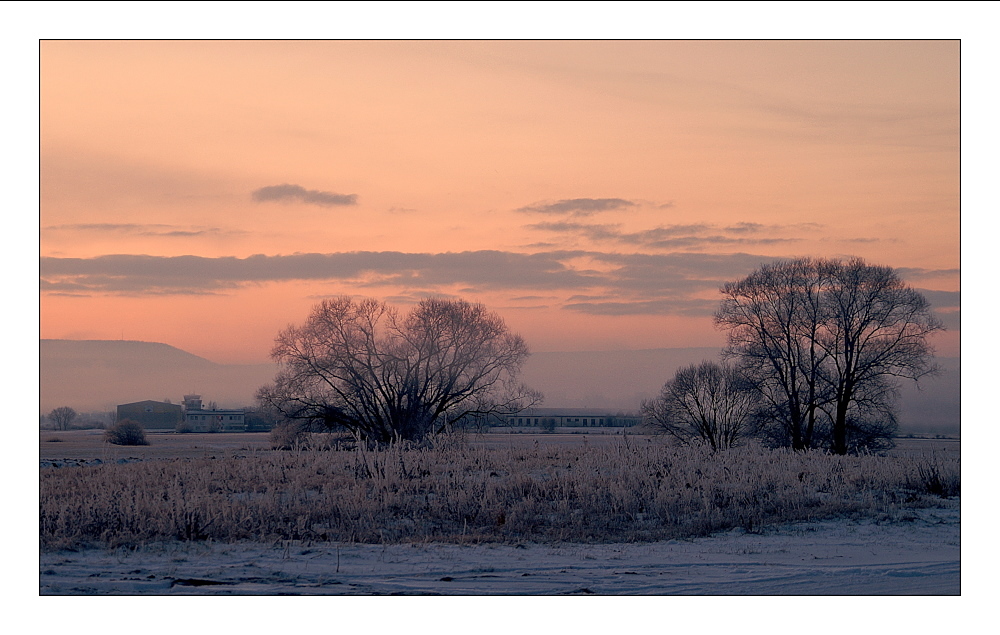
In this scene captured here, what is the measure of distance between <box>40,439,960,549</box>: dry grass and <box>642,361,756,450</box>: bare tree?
29.4 metres

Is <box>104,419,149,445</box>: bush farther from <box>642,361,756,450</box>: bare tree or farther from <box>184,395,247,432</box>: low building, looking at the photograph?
<box>642,361,756,450</box>: bare tree

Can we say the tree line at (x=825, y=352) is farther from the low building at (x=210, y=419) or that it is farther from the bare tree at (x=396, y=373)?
the low building at (x=210, y=419)

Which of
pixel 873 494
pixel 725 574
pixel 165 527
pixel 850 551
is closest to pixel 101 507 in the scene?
pixel 165 527

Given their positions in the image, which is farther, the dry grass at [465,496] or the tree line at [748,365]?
the tree line at [748,365]

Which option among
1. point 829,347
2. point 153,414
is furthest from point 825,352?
point 153,414

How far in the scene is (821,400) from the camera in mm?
41375

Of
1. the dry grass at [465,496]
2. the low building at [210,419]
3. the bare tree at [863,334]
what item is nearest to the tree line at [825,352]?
the bare tree at [863,334]

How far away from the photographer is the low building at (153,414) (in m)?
44.4

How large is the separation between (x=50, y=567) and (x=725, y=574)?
8.25m

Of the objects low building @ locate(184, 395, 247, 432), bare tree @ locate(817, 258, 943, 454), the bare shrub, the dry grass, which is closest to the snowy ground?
the dry grass

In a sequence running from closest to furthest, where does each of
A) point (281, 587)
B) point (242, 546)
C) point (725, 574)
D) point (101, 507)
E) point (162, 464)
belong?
point (281, 587) < point (725, 574) < point (242, 546) < point (101, 507) < point (162, 464)

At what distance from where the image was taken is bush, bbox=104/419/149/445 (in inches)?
1652

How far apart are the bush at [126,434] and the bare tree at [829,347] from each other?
2939 centimetres

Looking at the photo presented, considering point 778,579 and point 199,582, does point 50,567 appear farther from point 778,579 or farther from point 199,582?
point 778,579
